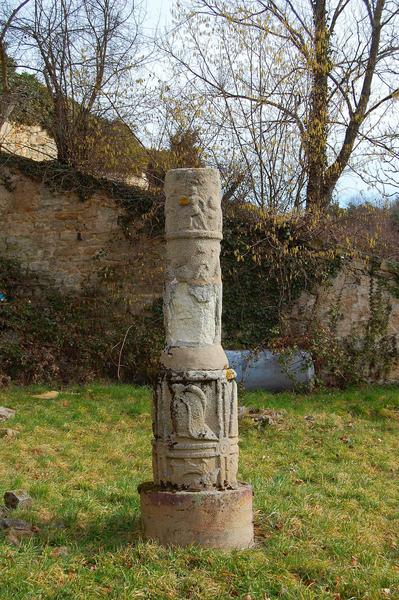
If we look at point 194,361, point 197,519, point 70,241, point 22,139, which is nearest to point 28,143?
point 22,139

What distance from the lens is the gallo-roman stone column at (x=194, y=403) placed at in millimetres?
4695

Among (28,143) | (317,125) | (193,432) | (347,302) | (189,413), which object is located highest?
(28,143)

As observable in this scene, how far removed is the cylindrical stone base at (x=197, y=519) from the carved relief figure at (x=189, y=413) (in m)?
0.38

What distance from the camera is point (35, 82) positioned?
47.4 feet

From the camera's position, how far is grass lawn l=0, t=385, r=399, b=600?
4168 millimetres

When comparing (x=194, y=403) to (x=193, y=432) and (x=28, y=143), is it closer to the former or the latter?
(x=193, y=432)

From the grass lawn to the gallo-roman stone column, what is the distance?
0.22m

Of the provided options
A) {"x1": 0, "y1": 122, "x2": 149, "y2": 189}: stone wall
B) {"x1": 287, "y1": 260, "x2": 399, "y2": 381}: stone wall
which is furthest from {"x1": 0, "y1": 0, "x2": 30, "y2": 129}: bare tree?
{"x1": 287, "y1": 260, "x2": 399, "y2": 381}: stone wall

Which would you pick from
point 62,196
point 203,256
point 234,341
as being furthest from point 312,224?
point 203,256

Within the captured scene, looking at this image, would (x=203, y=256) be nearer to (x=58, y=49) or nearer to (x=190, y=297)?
(x=190, y=297)

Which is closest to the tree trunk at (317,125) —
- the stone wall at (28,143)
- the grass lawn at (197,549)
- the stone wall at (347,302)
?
the stone wall at (347,302)

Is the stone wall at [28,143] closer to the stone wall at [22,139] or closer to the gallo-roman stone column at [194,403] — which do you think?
the stone wall at [22,139]

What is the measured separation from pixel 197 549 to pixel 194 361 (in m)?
1.22

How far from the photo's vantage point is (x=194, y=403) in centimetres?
482
